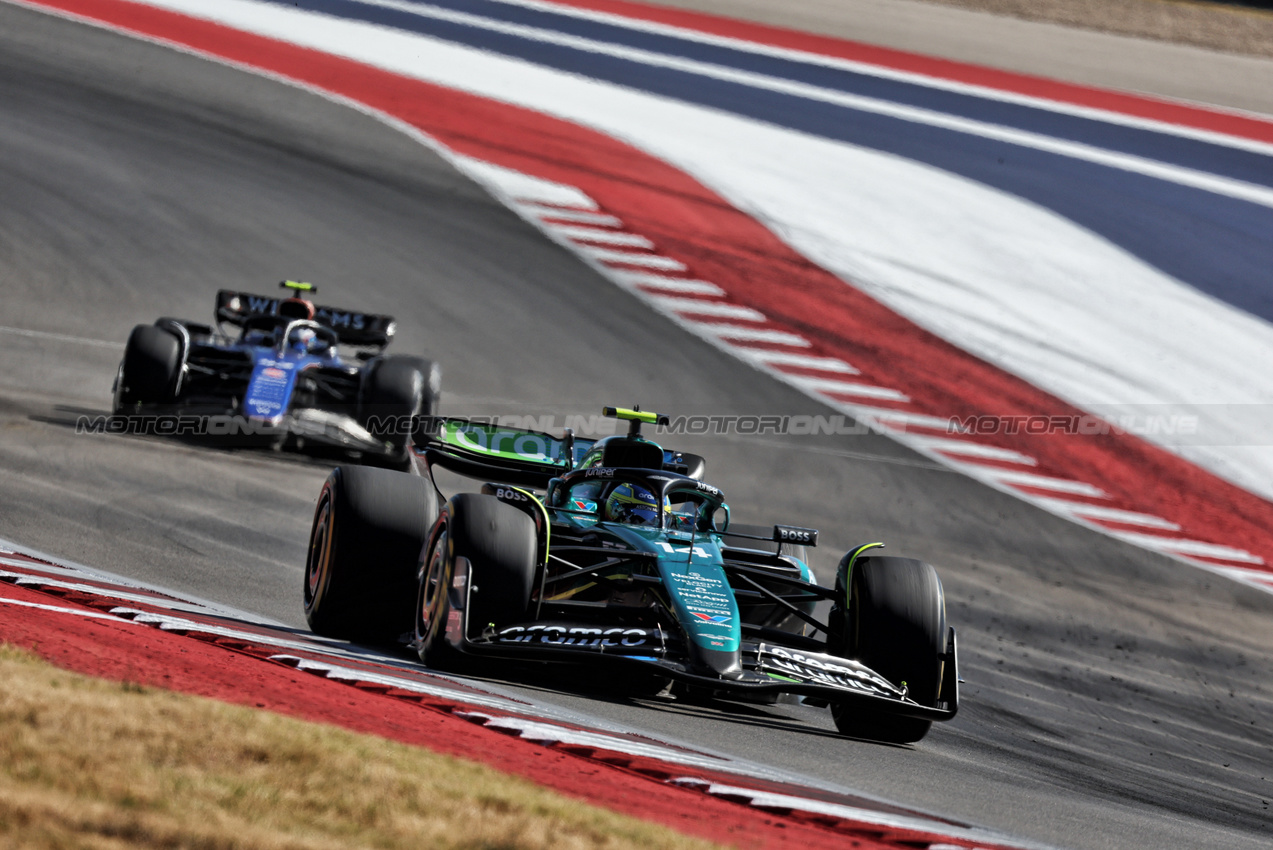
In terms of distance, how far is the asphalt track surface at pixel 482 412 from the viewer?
7820 millimetres

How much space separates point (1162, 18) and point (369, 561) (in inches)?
1200

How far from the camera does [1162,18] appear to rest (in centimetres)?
3356

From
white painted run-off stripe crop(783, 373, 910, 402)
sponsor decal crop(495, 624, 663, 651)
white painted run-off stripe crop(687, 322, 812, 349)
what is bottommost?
sponsor decal crop(495, 624, 663, 651)

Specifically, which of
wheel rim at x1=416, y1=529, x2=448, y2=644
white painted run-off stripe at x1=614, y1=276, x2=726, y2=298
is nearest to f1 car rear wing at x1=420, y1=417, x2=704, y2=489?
wheel rim at x1=416, y1=529, x2=448, y2=644

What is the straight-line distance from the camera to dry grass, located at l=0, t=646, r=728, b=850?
3760 mm

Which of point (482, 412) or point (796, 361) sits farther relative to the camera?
point (796, 361)

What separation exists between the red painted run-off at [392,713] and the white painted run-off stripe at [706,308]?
13049 millimetres

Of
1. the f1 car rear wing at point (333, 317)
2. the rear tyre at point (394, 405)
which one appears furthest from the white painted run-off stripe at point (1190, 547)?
the f1 car rear wing at point (333, 317)

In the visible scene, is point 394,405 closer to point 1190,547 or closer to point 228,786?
point 1190,547

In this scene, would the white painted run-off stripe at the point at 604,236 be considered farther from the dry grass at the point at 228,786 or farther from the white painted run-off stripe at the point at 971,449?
the dry grass at the point at 228,786

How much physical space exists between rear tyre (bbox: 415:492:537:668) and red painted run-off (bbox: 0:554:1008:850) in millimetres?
409

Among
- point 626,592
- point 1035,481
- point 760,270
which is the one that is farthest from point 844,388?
point 626,592

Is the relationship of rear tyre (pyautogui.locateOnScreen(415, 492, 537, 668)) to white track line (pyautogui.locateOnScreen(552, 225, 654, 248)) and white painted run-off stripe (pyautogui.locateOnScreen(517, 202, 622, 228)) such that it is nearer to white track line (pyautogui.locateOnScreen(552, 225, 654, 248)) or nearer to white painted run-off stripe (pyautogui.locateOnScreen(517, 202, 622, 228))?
white track line (pyautogui.locateOnScreen(552, 225, 654, 248))

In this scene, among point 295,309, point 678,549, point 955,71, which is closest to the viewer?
point 678,549
